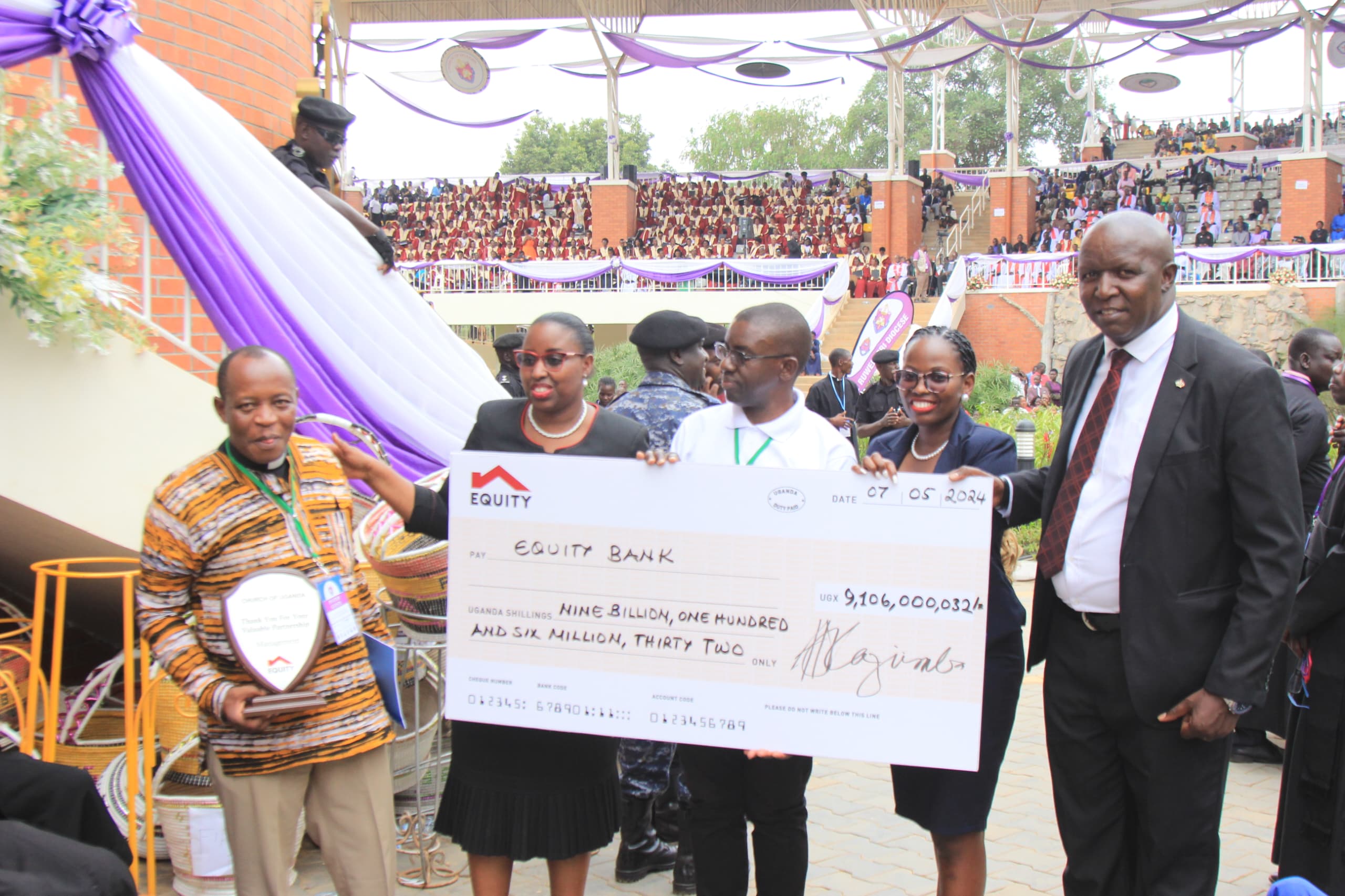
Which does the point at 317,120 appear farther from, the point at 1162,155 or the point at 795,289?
the point at 1162,155

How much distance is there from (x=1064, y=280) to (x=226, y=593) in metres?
21.6

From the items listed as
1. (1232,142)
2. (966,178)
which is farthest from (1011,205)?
(1232,142)

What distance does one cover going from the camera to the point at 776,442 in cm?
299

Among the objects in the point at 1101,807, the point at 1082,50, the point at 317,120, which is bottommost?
the point at 1101,807

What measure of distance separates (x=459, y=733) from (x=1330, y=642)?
2.56 m

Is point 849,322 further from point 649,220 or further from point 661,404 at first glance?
point 661,404

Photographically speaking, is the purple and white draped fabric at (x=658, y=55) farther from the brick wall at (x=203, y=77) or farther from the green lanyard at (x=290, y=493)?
the green lanyard at (x=290, y=493)

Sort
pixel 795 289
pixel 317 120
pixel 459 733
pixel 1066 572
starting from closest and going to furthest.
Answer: pixel 1066 572 → pixel 459 733 → pixel 317 120 → pixel 795 289

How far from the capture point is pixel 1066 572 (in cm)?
281

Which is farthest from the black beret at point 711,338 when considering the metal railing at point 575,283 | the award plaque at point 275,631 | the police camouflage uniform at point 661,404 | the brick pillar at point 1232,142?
the brick pillar at point 1232,142

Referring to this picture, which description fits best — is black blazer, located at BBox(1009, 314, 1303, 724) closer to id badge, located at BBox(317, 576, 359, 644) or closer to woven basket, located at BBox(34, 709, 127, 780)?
id badge, located at BBox(317, 576, 359, 644)

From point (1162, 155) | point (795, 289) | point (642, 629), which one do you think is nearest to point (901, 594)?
point (642, 629)

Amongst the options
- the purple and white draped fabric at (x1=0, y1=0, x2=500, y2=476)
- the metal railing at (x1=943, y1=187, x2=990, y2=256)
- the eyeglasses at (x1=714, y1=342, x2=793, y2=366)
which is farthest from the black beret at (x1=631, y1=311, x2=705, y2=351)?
the metal railing at (x1=943, y1=187, x2=990, y2=256)

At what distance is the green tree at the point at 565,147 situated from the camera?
67.6 m
